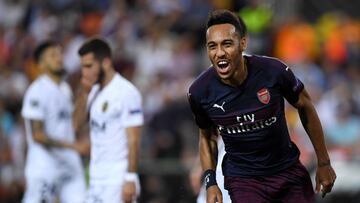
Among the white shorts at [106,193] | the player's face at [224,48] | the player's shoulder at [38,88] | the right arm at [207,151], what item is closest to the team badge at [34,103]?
the player's shoulder at [38,88]

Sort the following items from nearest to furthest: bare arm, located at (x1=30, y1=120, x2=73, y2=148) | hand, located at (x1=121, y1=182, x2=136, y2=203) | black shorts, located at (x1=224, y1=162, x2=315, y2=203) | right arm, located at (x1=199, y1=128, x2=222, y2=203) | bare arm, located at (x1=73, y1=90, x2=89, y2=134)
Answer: black shorts, located at (x1=224, y1=162, x2=315, y2=203)
right arm, located at (x1=199, y1=128, x2=222, y2=203)
hand, located at (x1=121, y1=182, x2=136, y2=203)
bare arm, located at (x1=73, y1=90, x2=89, y2=134)
bare arm, located at (x1=30, y1=120, x2=73, y2=148)

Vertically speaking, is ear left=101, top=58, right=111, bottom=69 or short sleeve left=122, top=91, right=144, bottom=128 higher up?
ear left=101, top=58, right=111, bottom=69

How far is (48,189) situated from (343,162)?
4926 millimetres

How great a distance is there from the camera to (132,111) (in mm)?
10734

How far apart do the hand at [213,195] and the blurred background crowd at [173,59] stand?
7.07 metres

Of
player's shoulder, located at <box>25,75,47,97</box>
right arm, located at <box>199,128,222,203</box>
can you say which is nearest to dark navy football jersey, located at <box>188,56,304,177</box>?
right arm, located at <box>199,128,222,203</box>

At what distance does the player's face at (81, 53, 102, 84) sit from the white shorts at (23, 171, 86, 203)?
84.5 inches

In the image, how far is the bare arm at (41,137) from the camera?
41.7ft

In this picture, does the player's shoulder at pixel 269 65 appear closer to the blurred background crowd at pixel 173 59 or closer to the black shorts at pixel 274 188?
the black shorts at pixel 274 188

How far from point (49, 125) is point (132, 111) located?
259cm

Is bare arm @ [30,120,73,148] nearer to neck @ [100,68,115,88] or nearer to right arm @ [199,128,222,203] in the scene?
neck @ [100,68,115,88]

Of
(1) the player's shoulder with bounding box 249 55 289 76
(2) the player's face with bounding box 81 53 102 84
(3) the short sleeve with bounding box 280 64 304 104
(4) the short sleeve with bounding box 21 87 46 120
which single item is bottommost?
(3) the short sleeve with bounding box 280 64 304 104

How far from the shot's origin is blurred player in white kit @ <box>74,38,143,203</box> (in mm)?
10742

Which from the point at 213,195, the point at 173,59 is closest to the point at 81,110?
the point at 213,195
